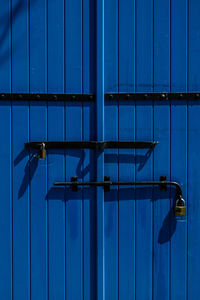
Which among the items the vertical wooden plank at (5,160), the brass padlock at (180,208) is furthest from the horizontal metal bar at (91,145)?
the brass padlock at (180,208)

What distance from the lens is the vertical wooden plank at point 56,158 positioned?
8.32 feet

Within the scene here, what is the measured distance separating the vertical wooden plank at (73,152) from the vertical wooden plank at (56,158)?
3 cm

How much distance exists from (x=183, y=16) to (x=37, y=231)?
5.25 feet

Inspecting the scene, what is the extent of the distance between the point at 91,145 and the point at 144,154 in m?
0.33

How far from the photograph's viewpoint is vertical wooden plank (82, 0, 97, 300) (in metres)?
2.55

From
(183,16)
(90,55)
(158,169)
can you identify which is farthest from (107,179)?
(183,16)

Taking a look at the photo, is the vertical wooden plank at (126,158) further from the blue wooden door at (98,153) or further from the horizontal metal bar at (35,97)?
the horizontal metal bar at (35,97)

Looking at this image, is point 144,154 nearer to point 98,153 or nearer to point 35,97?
point 98,153

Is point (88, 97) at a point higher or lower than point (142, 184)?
higher

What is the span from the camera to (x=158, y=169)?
2.59 meters

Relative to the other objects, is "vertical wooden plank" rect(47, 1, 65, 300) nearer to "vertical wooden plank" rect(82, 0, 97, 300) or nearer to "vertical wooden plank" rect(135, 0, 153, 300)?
"vertical wooden plank" rect(82, 0, 97, 300)

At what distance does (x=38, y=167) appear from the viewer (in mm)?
2570

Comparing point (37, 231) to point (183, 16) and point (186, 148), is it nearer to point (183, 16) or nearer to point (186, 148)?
point (186, 148)

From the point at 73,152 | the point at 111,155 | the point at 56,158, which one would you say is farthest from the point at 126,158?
the point at 56,158
